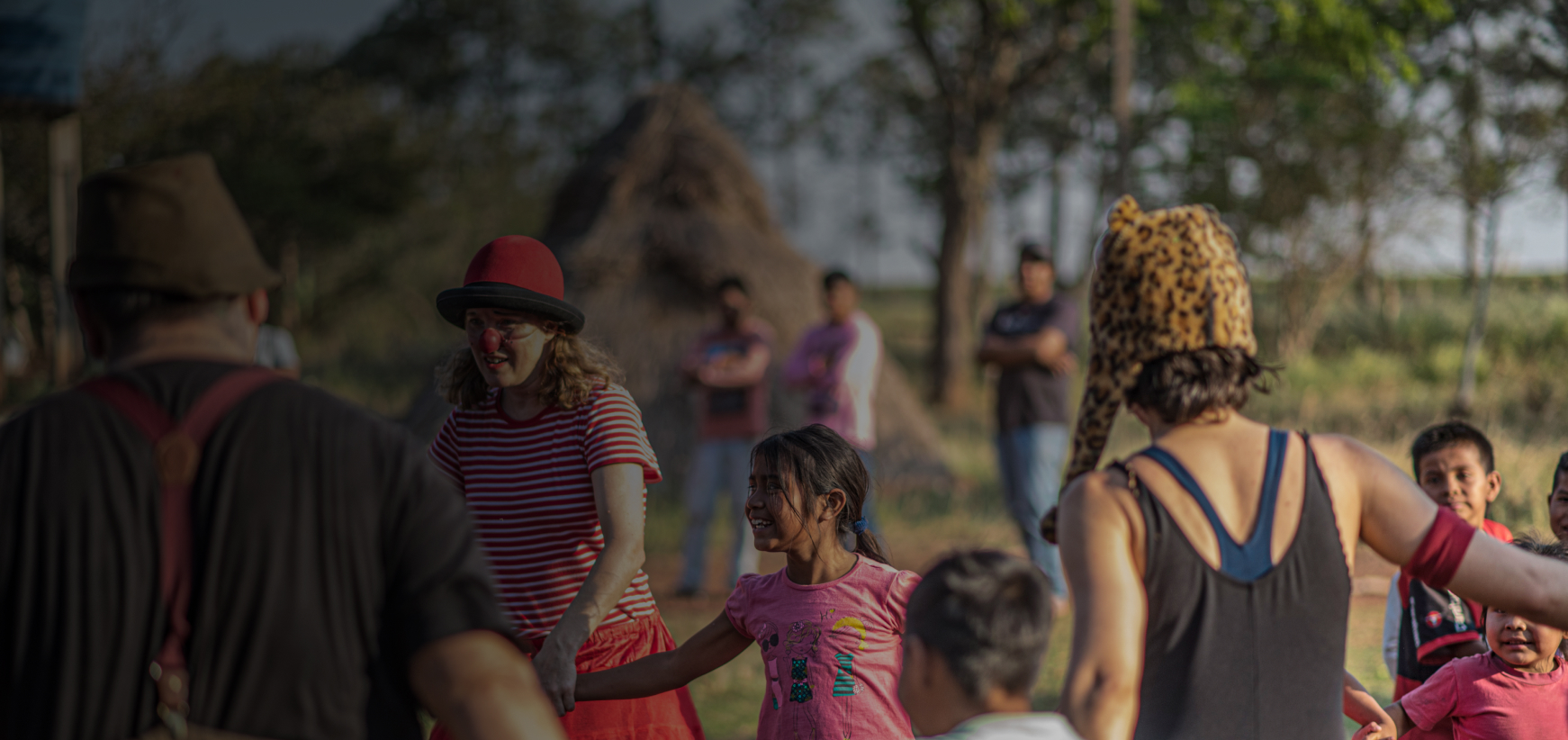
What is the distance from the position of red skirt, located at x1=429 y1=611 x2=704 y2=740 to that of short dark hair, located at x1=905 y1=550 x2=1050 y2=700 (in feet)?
3.57

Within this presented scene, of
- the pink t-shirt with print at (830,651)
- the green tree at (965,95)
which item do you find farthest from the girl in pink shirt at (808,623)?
the green tree at (965,95)

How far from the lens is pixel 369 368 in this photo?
22188 mm

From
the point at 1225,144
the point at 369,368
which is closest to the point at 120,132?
the point at 369,368

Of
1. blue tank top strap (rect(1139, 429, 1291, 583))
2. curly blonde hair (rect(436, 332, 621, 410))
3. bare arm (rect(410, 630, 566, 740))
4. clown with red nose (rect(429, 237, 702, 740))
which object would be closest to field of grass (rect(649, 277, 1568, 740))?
blue tank top strap (rect(1139, 429, 1291, 583))

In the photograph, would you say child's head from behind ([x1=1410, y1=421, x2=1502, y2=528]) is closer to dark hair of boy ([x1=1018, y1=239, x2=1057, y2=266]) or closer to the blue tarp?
dark hair of boy ([x1=1018, y1=239, x2=1057, y2=266])

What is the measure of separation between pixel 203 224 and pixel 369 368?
21.6 m

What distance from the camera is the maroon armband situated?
6.31 feet

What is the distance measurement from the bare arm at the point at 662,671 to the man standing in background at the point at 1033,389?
4.15 m

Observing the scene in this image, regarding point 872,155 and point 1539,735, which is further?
point 872,155

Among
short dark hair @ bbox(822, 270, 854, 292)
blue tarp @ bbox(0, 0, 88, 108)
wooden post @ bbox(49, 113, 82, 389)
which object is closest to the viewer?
short dark hair @ bbox(822, 270, 854, 292)

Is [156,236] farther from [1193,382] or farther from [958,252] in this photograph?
[958,252]

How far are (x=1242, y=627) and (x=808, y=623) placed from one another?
1108mm

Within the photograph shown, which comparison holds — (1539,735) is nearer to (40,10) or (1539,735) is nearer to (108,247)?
(108,247)

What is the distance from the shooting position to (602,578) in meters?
2.64
